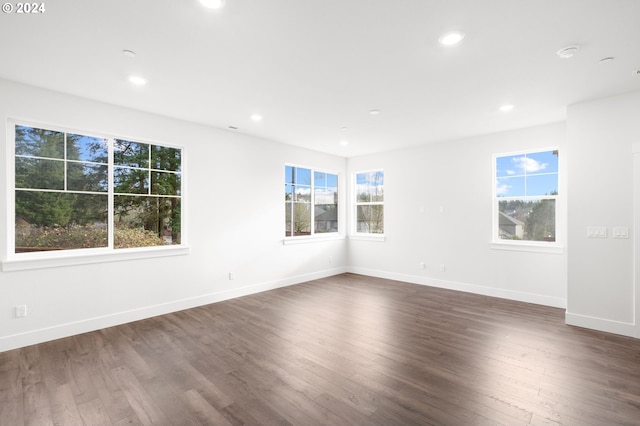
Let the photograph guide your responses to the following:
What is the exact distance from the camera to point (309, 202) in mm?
6547

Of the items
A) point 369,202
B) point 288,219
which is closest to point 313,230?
point 288,219

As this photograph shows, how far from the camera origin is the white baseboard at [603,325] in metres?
3.44

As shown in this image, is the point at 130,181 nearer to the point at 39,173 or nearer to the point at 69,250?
the point at 39,173

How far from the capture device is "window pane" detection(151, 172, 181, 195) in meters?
4.27

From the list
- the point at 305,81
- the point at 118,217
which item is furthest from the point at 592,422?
the point at 118,217

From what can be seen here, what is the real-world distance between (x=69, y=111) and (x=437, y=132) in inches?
198

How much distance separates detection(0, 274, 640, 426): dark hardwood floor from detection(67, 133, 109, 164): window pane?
2071 mm

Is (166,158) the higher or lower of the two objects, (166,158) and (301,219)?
the higher

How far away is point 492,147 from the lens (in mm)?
5133

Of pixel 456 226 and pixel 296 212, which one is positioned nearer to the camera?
pixel 456 226

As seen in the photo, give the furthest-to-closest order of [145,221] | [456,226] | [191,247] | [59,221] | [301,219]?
[301,219]
[456,226]
[191,247]
[145,221]
[59,221]

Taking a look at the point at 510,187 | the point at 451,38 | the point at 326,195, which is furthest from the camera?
the point at 326,195

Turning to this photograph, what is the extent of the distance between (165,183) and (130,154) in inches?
22.0

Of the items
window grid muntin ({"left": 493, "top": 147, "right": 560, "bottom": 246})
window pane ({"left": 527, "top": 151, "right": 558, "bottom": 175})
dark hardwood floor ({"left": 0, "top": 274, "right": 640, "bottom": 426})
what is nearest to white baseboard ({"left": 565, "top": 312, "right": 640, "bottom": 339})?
dark hardwood floor ({"left": 0, "top": 274, "right": 640, "bottom": 426})
